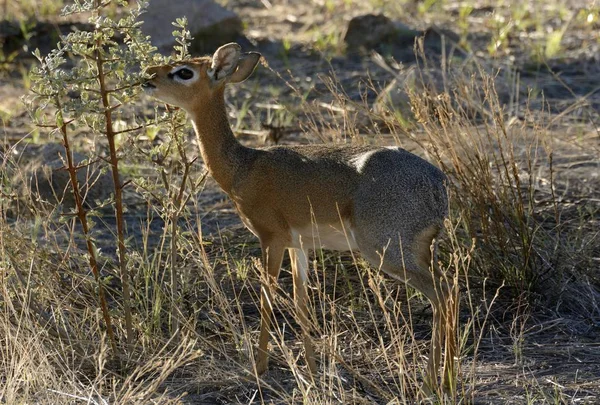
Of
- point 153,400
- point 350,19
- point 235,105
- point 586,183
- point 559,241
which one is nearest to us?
point 153,400

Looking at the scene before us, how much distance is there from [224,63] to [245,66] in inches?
5.2

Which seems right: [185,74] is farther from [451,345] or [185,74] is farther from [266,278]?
[451,345]

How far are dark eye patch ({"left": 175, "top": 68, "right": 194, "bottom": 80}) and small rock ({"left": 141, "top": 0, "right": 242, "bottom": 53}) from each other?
5.47 metres

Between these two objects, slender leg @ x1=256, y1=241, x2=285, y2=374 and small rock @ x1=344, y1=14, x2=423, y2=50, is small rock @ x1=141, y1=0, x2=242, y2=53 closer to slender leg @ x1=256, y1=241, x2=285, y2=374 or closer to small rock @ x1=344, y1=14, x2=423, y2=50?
small rock @ x1=344, y1=14, x2=423, y2=50

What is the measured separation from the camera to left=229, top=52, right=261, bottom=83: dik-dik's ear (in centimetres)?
508

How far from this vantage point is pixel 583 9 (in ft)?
35.2

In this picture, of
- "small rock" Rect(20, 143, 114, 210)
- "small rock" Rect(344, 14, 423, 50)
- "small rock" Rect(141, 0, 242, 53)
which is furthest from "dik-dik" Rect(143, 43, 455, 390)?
"small rock" Rect(141, 0, 242, 53)

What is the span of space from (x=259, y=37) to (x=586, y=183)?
15.8 feet

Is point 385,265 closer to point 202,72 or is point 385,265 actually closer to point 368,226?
point 368,226

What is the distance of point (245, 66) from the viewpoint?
16.8ft

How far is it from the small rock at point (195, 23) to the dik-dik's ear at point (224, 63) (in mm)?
5375

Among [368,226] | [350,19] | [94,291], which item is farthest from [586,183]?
[350,19]

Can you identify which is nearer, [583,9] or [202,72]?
[202,72]

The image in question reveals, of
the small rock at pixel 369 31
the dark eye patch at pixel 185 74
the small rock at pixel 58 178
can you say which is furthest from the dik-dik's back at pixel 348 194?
the small rock at pixel 369 31
